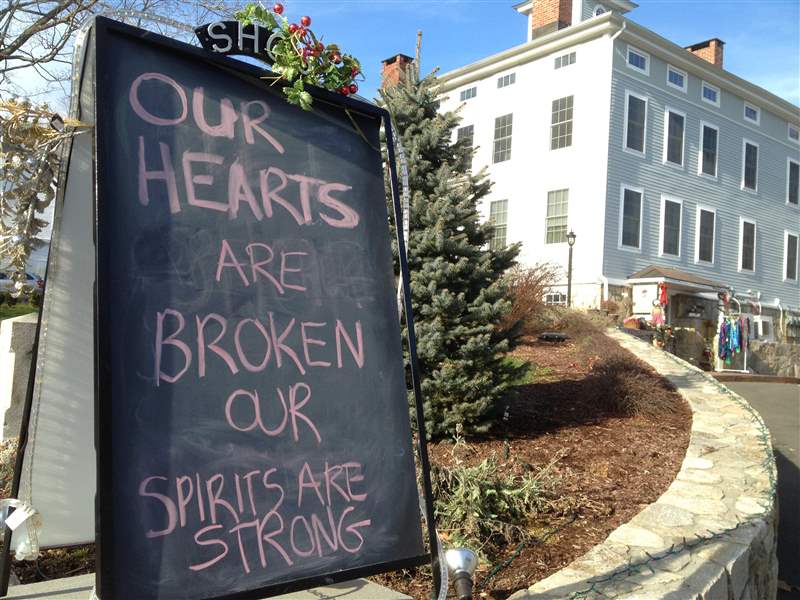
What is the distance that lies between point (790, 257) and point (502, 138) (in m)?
14.6

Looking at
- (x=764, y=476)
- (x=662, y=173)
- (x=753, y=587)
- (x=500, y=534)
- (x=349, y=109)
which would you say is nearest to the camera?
(x=349, y=109)

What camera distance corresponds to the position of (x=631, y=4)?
2569cm

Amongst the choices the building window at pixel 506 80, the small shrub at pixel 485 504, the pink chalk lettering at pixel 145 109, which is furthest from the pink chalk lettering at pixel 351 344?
the building window at pixel 506 80

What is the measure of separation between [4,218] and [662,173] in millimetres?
22733

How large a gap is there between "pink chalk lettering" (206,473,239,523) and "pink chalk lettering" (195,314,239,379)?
32cm

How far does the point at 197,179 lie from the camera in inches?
85.7

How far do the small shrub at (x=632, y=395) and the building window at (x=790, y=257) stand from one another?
950 inches

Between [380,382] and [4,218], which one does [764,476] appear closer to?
[380,382]

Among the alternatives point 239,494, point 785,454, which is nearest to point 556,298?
point 785,454

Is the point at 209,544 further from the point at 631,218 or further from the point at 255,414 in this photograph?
the point at 631,218

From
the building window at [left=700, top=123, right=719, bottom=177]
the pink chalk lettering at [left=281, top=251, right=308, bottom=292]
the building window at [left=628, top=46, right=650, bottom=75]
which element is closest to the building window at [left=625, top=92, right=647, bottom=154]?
the building window at [left=628, top=46, right=650, bottom=75]

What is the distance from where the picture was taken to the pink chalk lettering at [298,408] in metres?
2.21

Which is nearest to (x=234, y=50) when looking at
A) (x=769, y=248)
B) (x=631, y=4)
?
(x=631, y=4)

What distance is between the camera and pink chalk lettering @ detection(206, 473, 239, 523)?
6.58ft
